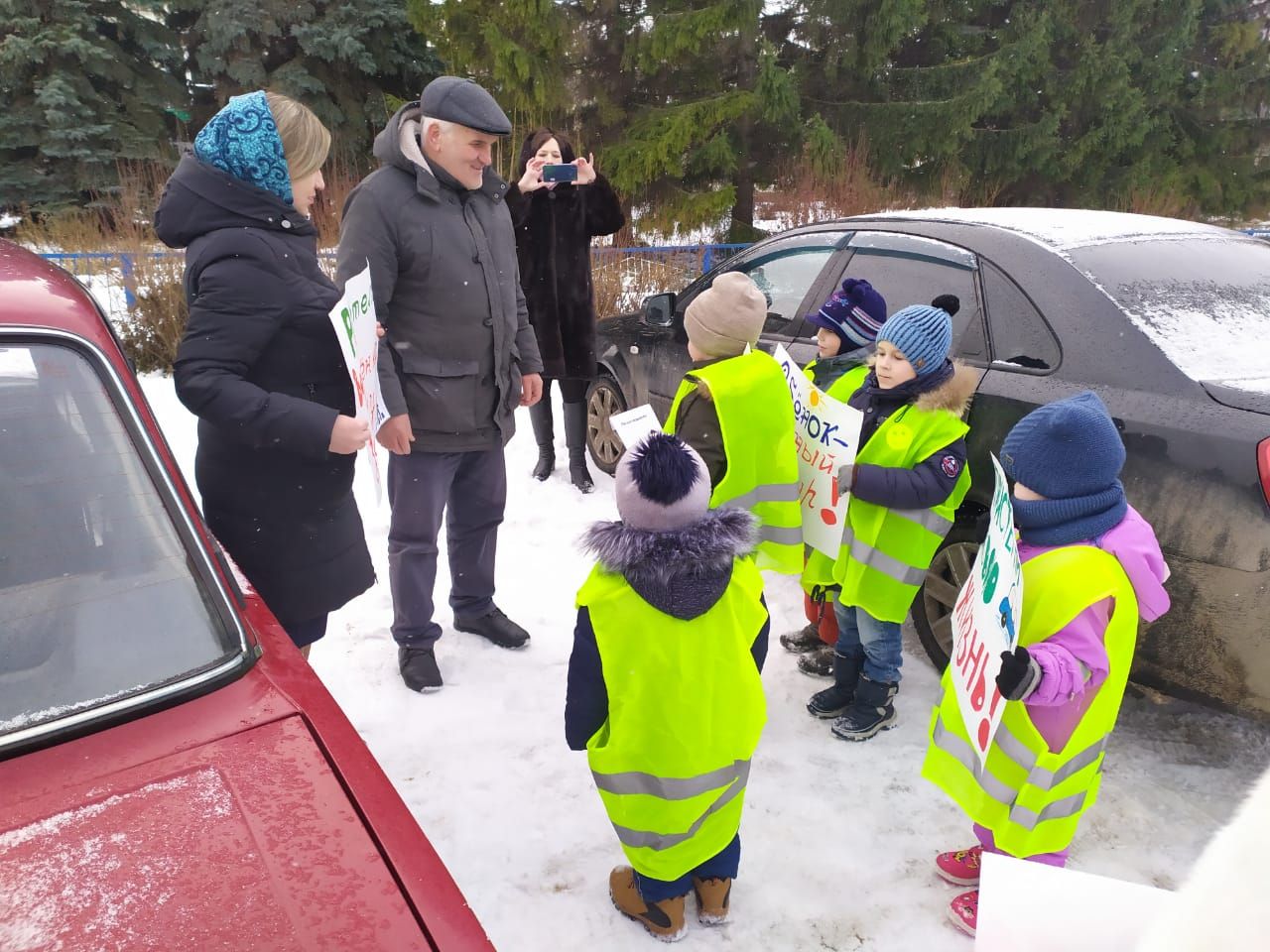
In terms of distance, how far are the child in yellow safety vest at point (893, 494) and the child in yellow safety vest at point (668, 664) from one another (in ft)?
2.73

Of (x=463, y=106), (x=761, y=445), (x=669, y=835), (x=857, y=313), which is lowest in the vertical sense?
(x=669, y=835)

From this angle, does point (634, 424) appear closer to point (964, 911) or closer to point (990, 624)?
point (990, 624)

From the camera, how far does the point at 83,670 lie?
4.38 ft

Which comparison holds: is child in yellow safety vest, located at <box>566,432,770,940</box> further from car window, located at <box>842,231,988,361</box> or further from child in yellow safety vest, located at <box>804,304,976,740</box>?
car window, located at <box>842,231,988,361</box>

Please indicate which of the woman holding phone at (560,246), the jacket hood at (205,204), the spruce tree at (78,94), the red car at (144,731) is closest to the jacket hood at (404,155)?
the jacket hood at (205,204)

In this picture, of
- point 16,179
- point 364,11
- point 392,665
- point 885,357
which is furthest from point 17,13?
point 885,357

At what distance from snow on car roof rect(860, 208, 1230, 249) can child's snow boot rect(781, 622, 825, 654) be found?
182 cm

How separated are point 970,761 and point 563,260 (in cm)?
374

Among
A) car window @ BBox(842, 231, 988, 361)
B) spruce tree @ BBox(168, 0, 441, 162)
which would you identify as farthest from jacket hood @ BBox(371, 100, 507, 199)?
spruce tree @ BBox(168, 0, 441, 162)

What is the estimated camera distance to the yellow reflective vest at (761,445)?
8.93 feet

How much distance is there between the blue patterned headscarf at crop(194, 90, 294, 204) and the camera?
2016mm

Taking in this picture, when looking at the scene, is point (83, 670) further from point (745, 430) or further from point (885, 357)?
point (885, 357)

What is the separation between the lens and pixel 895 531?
272cm

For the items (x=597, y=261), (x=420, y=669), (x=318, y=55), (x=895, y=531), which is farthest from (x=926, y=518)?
(x=318, y=55)
